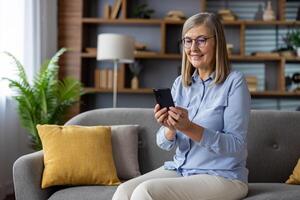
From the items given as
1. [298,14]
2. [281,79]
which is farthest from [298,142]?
[298,14]

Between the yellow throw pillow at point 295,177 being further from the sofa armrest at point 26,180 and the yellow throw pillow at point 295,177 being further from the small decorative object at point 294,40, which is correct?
the small decorative object at point 294,40

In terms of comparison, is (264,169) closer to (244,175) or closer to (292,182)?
(292,182)

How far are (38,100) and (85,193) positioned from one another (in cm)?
169

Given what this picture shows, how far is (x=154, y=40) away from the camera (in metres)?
4.87

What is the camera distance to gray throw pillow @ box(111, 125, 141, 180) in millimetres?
2385

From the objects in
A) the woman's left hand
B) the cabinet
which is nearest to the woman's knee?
the woman's left hand

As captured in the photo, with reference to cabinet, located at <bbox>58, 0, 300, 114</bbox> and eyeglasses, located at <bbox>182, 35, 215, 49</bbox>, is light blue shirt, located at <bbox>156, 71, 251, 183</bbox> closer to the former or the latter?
eyeglasses, located at <bbox>182, 35, 215, 49</bbox>

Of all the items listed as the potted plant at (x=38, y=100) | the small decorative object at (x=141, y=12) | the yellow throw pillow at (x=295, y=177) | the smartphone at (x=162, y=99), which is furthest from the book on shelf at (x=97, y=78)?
the smartphone at (x=162, y=99)

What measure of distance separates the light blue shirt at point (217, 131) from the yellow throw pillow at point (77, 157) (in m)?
0.50

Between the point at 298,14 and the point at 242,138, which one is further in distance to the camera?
the point at 298,14

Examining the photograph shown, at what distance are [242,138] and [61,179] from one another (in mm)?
978

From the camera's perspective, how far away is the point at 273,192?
6.56ft

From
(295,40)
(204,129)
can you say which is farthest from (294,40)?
(204,129)

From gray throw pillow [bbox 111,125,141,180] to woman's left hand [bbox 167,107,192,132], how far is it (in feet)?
2.81
